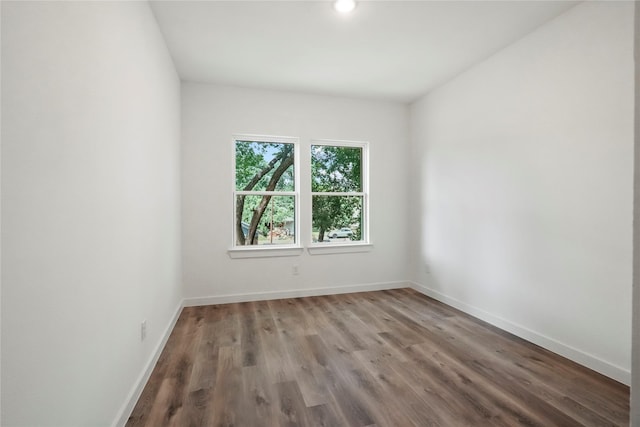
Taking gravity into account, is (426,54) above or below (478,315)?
above

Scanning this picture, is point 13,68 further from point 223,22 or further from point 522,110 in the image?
point 522,110

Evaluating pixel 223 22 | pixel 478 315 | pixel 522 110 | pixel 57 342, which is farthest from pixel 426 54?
pixel 57 342

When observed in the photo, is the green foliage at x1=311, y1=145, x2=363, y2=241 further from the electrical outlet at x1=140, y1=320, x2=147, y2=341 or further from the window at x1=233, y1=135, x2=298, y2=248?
the electrical outlet at x1=140, y1=320, x2=147, y2=341

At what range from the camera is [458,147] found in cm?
354

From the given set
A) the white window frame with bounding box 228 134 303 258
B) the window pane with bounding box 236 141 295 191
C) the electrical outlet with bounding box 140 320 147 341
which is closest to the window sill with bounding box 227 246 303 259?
the white window frame with bounding box 228 134 303 258

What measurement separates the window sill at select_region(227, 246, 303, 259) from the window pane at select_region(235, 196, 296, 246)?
134 mm

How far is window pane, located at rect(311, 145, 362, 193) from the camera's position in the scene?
167 inches

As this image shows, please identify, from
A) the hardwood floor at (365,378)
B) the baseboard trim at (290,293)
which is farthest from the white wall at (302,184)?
the hardwood floor at (365,378)

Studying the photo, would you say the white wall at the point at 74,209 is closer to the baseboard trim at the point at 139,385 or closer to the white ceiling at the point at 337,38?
the baseboard trim at the point at 139,385

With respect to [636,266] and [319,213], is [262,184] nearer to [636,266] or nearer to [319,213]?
[319,213]

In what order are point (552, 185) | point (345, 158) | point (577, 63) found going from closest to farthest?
point (577, 63), point (552, 185), point (345, 158)

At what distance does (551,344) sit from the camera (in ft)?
8.24

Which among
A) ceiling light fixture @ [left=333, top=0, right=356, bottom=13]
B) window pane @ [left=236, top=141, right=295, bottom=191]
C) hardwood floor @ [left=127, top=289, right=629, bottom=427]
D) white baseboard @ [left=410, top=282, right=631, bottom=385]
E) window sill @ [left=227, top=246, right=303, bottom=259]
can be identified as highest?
ceiling light fixture @ [left=333, top=0, right=356, bottom=13]

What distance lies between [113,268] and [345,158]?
3.35 m
